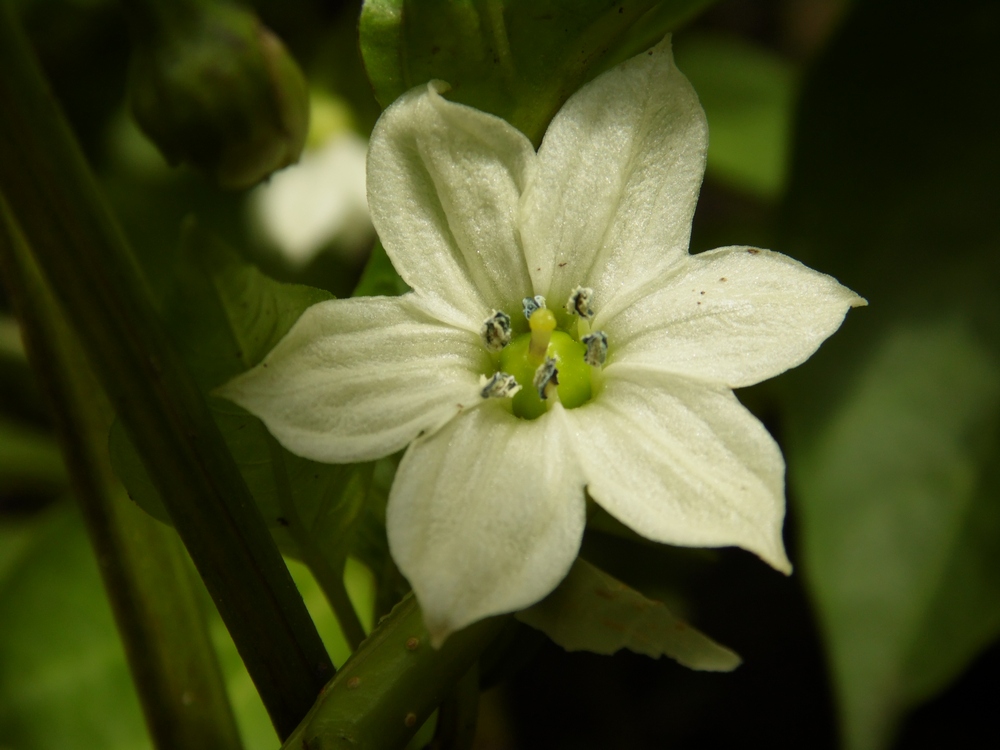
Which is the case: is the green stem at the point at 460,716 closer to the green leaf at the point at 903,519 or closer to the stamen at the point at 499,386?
the stamen at the point at 499,386

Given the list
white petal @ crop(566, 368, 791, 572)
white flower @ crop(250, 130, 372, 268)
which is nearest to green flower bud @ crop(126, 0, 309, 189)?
white petal @ crop(566, 368, 791, 572)

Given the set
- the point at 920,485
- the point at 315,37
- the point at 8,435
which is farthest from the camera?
the point at 315,37

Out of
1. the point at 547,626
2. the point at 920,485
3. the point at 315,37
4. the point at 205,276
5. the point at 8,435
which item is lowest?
the point at 8,435

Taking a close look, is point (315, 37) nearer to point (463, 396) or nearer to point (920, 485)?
point (920, 485)

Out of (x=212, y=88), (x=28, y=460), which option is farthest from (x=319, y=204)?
(x=212, y=88)

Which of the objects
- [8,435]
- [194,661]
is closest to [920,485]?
[194,661]

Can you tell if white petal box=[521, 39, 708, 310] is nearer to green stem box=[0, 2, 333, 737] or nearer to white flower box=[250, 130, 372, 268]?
green stem box=[0, 2, 333, 737]

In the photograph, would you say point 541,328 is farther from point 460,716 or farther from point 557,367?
point 460,716
